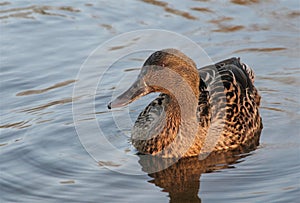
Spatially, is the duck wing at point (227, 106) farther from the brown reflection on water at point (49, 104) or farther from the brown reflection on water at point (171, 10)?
the brown reflection on water at point (171, 10)

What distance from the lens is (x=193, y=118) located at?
29.6ft

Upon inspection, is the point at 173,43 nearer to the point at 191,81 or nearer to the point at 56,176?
the point at 191,81

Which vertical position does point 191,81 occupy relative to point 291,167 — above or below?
above

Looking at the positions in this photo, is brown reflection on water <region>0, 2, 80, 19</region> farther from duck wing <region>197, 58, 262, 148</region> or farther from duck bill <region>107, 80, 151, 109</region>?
duck bill <region>107, 80, 151, 109</region>

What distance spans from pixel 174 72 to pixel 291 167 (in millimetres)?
1613

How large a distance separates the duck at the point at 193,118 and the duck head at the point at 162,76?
0.01m

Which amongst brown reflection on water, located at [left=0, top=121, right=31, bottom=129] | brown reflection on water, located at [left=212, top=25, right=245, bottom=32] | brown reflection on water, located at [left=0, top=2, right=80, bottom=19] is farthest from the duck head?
brown reflection on water, located at [left=0, top=2, right=80, bottom=19]

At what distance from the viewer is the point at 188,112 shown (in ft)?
29.7

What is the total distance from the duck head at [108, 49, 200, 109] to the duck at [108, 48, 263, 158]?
1 centimetres

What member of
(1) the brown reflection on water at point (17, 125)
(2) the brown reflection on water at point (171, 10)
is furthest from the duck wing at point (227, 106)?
(2) the brown reflection on water at point (171, 10)

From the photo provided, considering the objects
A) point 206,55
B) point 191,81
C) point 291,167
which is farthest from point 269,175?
point 206,55

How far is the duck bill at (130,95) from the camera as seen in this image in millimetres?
8266

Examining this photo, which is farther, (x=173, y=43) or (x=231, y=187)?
(x=173, y=43)

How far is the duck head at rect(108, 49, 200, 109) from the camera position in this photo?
27.5 ft
